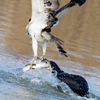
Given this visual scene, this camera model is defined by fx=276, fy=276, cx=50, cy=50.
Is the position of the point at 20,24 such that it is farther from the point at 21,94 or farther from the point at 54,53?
the point at 21,94

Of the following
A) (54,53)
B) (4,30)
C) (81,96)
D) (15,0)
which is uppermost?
(15,0)

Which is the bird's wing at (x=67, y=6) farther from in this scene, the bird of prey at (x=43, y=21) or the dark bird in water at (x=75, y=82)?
the dark bird in water at (x=75, y=82)

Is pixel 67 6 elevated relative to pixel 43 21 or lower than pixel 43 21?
elevated

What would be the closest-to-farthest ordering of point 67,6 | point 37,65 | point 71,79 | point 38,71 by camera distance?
Answer: point 37,65, point 71,79, point 67,6, point 38,71

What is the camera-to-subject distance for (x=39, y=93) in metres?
5.34

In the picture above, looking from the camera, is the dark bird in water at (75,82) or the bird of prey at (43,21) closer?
the bird of prey at (43,21)

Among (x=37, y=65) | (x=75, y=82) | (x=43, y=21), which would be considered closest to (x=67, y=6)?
(x=43, y=21)

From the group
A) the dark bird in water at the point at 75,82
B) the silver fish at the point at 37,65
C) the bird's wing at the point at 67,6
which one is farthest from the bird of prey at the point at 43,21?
the dark bird in water at the point at 75,82

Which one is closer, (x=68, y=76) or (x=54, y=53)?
(x=68, y=76)

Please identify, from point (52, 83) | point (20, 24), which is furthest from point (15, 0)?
point (52, 83)

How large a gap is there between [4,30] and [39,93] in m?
4.90

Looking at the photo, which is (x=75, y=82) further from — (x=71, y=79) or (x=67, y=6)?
(x=67, y=6)

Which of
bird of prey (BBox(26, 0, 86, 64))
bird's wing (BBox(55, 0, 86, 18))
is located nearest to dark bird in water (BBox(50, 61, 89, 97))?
bird of prey (BBox(26, 0, 86, 64))

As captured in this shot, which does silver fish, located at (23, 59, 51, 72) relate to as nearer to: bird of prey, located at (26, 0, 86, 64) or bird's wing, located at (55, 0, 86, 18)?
bird of prey, located at (26, 0, 86, 64)
